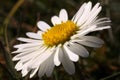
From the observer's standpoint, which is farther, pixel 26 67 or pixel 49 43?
pixel 49 43

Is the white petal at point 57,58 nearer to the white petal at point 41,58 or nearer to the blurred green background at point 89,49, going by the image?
the white petal at point 41,58

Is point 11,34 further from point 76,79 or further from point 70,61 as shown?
point 70,61

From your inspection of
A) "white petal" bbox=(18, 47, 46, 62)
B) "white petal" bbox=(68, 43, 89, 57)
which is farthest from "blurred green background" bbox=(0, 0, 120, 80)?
"white petal" bbox=(68, 43, 89, 57)

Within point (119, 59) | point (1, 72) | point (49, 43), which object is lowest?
point (119, 59)

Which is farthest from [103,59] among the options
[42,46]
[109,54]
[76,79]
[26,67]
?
[26,67]

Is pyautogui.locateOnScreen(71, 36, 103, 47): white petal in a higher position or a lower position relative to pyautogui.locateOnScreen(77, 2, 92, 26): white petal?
lower

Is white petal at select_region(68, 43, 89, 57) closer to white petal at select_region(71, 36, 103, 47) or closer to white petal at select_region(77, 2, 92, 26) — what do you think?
white petal at select_region(71, 36, 103, 47)
